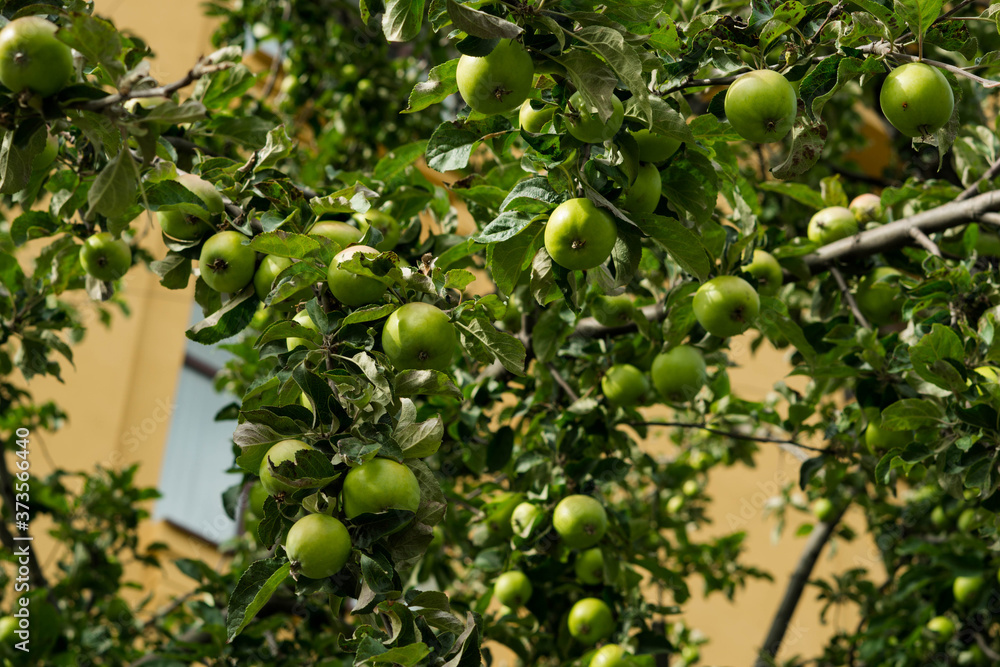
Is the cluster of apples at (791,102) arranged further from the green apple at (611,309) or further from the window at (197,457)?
the window at (197,457)

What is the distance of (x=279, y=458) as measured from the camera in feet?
4.89

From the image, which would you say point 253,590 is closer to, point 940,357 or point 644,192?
point 644,192

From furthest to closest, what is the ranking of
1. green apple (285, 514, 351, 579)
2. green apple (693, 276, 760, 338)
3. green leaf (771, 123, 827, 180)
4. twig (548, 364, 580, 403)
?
1. twig (548, 364, 580, 403)
2. green apple (693, 276, 760, 338)
3. green leaf (771, 123, 827, 180)
4. green apple (285, 514, 351, 579)

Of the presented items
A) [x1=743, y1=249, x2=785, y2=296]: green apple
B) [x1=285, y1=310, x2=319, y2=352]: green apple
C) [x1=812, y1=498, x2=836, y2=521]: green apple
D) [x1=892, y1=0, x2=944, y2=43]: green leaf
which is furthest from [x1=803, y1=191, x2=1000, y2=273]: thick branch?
[x1=812, y1=498, x2=836, y2=521]: green apple

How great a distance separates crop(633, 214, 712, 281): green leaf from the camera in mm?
1683

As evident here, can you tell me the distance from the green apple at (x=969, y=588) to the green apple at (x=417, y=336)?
8.88ft

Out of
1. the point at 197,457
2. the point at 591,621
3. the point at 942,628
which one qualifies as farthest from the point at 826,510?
the point at 197,457

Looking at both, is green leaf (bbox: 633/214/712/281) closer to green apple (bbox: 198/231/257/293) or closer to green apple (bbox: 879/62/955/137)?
green apple (bbox: 879/62/955/137)

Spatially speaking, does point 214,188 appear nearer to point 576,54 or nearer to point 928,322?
point 576,54

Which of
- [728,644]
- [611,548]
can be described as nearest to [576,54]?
[611,548]

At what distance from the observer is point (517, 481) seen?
116 inches

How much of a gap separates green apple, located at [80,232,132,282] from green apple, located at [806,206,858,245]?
75.6 inches

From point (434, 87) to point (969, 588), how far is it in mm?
2899

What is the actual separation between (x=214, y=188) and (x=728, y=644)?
6.77 metres
